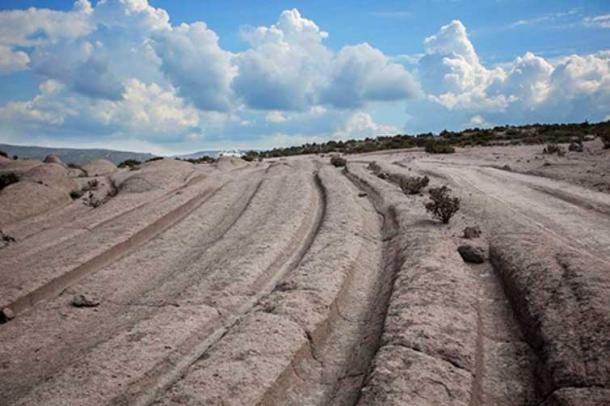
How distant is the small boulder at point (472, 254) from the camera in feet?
30.1

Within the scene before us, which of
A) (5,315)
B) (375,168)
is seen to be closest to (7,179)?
(5,315)

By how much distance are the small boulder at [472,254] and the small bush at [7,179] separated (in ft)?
79.7

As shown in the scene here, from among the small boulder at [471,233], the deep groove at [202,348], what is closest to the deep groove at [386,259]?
the small boulder at [471,233]

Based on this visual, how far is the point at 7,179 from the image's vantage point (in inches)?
970

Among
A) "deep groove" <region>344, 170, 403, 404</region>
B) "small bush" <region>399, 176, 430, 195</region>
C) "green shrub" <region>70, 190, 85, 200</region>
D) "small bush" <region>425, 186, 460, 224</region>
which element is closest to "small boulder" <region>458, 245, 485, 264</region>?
"deep groove" <region>344, 170, 403, 404</region>

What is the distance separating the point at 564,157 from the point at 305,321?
25.1 meters

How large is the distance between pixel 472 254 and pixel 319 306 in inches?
143

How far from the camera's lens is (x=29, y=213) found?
19203 mm

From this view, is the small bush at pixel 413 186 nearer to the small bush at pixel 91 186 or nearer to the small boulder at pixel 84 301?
the small boulder at pixel 84 301

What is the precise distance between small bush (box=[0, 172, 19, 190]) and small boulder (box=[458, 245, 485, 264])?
79.7 feet

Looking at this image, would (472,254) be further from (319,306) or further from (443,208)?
(319,306)

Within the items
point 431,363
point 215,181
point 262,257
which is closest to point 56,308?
point 262,257

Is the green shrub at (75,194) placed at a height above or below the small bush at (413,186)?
below

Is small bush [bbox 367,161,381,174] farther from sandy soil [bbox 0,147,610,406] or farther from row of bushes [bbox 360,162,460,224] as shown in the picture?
sandy soil [bbox 0,147,610,406]
